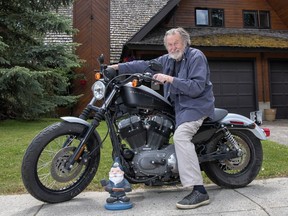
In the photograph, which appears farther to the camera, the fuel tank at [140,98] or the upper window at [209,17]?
the upper window at [209,17]

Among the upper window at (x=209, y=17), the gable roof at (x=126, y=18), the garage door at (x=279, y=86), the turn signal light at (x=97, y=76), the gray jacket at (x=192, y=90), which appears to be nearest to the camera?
the gray jacket at (x=192, y=90)

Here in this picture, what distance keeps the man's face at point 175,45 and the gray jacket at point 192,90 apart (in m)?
0.06

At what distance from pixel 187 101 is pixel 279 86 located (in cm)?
1221

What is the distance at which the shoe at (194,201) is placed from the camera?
3.09 m

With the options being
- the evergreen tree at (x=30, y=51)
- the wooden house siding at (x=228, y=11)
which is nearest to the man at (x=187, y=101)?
the evergreen tree at (x=30, y=51)

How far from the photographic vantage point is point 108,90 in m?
3.38

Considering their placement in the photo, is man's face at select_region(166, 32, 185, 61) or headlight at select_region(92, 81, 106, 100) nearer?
headlight at select_region(92, 81, 106, 100)

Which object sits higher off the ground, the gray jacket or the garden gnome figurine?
the gray jacket

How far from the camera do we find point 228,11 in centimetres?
1533

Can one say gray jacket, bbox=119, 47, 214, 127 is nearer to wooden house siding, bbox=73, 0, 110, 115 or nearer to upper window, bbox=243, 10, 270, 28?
wooden house siding, bbox=73, 0, 110, 115

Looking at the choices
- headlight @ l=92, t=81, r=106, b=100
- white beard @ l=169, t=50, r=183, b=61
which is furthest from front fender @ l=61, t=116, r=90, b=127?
white beard @ l=169, t=50, r=183, b=61

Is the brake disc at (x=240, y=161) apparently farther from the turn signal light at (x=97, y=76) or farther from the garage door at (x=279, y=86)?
the garage door at (x=279, y=86)

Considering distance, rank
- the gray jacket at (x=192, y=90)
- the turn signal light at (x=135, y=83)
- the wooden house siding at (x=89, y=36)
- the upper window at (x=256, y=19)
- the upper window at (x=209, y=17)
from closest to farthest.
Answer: the turn signal light at (x=135, y=83) → the gray jacket at (x=192, y=90) → the upper window at (x=209, y=17) → the upper window at (x=256, y=19) → the wooden house siding at (x=89, y=36)

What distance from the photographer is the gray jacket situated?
10.7 feet
